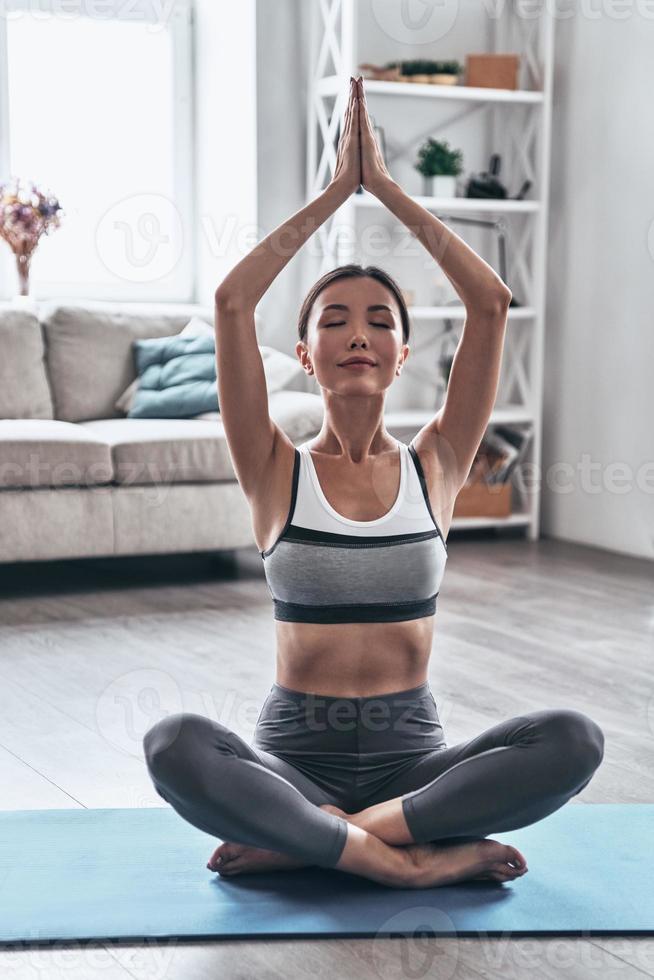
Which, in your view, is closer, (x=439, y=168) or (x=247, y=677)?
(x=247, y=677)

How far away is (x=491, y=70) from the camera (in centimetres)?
451

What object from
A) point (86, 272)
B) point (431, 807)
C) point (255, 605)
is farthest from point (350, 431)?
point (86, 272)

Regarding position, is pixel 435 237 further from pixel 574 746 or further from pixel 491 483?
pixel 491 483

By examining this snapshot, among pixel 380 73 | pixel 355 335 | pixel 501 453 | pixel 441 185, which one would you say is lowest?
pixel 501 453

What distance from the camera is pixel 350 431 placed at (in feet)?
5.77

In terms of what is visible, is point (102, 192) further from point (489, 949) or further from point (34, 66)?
point (489, 949)

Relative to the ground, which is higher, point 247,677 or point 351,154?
point 351,154

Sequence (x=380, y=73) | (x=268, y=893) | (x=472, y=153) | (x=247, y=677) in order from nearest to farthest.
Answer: (x=268, y=893)
(x=247, y=677)
(x=380, y=73)
(x=472, y=153)

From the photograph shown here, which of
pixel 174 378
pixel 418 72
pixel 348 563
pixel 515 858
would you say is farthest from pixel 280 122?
pixel 515 858

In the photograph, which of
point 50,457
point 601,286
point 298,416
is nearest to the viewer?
point 50,457

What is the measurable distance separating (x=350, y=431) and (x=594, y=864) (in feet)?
2.23

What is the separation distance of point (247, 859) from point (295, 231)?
823 millimetres

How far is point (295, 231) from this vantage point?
1656mm

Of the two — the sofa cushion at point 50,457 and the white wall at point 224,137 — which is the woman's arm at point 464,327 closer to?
the sofa cushion at point 50,457
